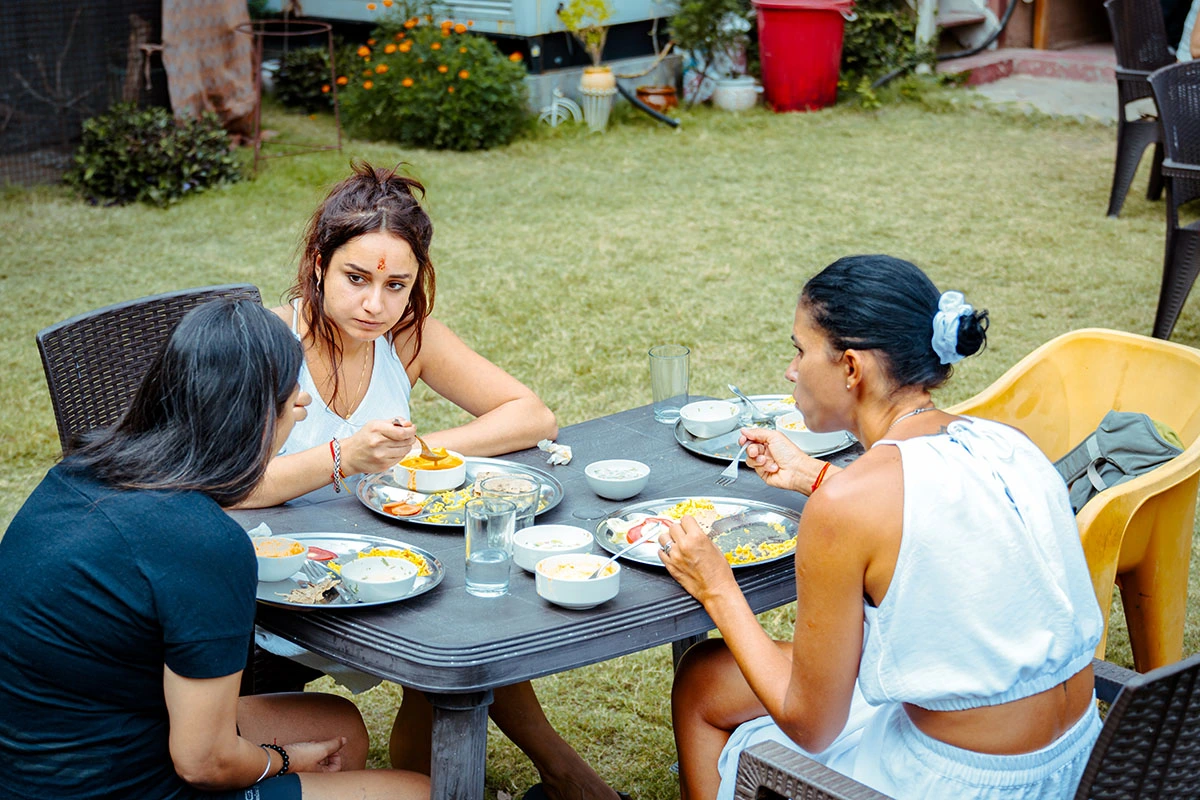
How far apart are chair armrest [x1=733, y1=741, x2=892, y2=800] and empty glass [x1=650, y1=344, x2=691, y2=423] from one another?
3.59 feet

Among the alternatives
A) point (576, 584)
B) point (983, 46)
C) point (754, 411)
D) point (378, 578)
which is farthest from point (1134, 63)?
point (378, 578)

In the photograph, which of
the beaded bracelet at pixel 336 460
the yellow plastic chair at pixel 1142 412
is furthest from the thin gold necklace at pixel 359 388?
the yellow plastic chair at pixel 1142 412

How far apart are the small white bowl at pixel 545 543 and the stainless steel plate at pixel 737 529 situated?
0.14ft

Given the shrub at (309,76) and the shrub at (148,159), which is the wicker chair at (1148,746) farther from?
the shrub at (309,76)

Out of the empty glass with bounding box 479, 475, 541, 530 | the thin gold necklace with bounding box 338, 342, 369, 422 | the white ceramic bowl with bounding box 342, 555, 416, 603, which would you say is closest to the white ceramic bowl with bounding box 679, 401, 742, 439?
the empty glass with bounding box 479, 475, 541, 530

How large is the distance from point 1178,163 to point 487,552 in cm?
423

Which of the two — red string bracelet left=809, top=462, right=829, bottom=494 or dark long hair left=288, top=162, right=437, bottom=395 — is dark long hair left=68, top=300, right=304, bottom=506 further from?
red string bracelet left=809, top=462, right=829, bottom=494

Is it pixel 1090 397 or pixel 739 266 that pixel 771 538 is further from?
pixel 739 266

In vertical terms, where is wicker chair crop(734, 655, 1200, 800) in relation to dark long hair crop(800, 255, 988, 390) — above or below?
below

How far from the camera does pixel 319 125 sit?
10.5 meters

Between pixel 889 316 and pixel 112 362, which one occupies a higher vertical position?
pixel 889 316

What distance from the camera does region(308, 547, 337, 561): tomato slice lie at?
2207 millimetres

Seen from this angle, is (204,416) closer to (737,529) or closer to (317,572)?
(317,572)

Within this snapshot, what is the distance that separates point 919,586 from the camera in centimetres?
182
